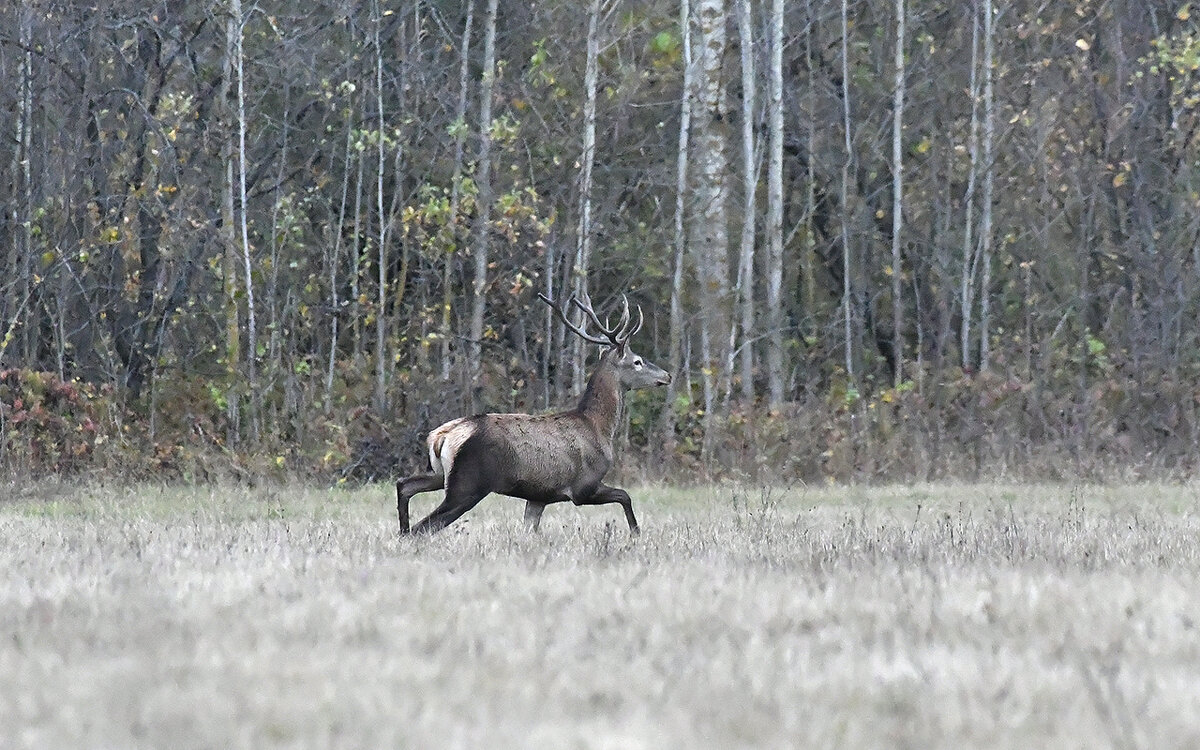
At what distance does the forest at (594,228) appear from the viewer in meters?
19.0

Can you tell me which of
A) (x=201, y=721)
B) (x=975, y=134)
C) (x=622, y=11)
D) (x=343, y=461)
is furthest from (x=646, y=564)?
(x=622, y=11)

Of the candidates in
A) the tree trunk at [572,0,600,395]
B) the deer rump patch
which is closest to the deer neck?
the deer rump patch

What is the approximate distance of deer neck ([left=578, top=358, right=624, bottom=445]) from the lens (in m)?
12.4

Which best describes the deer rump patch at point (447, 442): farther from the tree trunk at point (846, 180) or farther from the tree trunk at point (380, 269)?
Answer: the tree trunk at point (846, 180)

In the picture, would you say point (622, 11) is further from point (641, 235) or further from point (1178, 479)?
point (1178, 479)

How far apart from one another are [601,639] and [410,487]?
5.16 metres

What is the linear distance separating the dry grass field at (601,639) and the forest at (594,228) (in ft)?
26.3

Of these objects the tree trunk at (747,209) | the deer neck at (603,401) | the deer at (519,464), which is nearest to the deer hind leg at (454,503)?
the deer at (519,464)

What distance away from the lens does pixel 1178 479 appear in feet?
59.3

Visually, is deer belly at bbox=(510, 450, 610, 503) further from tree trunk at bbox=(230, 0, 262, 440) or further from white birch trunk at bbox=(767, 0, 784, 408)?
white birch trunk at bbox=(767, 0, 784, 408)

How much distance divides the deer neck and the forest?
17.5 feet

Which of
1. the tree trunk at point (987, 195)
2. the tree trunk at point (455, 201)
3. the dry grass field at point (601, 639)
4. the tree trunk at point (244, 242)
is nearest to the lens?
the dry grass field at point (601, 639)

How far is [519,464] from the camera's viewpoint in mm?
11320

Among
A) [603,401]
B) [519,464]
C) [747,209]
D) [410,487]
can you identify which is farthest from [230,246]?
[519,464]
